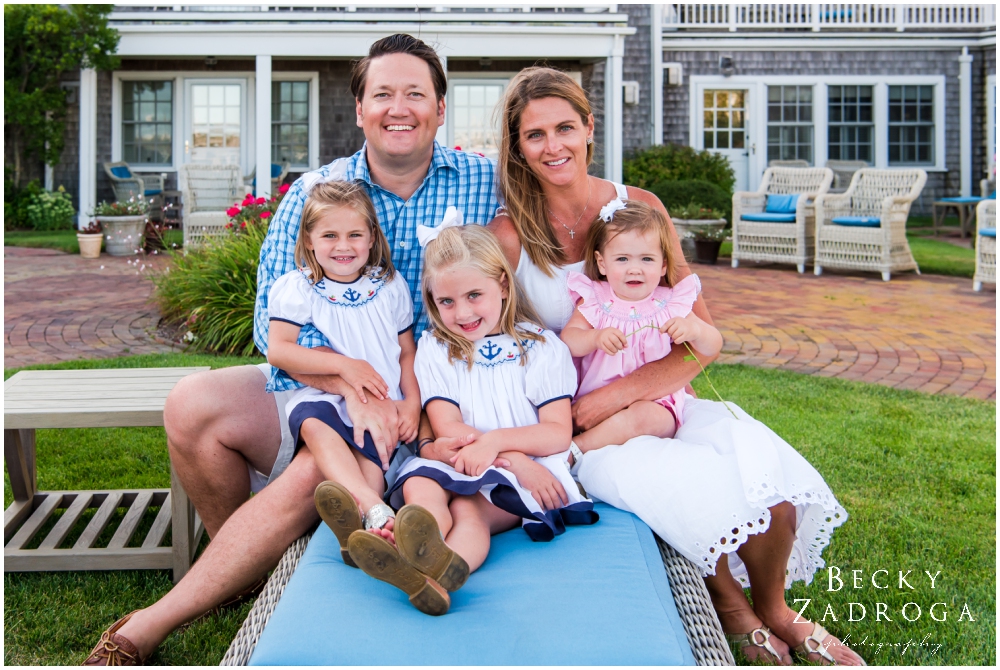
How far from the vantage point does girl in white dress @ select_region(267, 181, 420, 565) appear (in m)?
2.41

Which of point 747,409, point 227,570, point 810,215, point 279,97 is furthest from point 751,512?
point 279,97

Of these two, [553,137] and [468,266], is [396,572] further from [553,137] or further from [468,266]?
[553,137]

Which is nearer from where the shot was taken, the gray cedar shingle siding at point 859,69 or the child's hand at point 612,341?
the child's hand at point 612,341

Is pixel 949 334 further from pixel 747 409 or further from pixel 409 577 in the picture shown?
pixel 409 577

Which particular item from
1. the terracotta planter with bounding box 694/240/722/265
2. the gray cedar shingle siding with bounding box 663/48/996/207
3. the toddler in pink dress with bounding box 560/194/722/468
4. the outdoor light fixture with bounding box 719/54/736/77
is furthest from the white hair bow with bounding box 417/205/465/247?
the outdoor light fixture with bounding box 719/54/736/77

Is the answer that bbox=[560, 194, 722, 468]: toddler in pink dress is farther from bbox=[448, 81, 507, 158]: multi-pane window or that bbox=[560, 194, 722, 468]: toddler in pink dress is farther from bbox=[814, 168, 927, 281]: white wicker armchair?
bbox=[448, 81, 507, 158]: multi-pane window

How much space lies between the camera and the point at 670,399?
8.51 feet

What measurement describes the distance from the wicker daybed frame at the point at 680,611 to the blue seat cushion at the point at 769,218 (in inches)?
351

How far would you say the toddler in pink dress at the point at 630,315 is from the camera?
247 cm

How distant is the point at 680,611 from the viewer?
79.5 inches

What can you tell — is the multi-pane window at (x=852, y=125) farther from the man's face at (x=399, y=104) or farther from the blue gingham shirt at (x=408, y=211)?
the man's face at (x=399, y=104)

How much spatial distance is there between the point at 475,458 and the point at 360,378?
0.41m

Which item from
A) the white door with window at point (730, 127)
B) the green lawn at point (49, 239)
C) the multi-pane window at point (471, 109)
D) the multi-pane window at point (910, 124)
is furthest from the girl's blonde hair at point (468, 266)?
the multi-pane window at point (910, 124)

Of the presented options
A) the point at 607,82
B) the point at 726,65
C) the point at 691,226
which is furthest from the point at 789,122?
the point at 691,226
